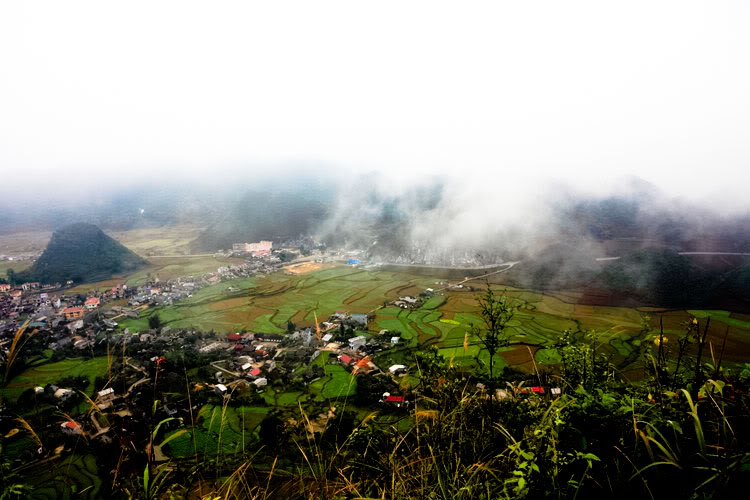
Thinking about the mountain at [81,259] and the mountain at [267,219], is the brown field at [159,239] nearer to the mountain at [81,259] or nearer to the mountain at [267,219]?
the mountain at [267,219]

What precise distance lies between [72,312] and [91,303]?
7.98ft

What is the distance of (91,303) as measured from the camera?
126 feet

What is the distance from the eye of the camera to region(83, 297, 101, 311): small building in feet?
122

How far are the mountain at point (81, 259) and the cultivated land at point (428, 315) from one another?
2301cm

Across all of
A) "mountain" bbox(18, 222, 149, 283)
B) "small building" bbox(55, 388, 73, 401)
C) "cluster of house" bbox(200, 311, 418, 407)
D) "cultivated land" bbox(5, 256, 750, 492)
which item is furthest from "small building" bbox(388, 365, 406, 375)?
"mountain" bbox(18, 222, 149, 283)

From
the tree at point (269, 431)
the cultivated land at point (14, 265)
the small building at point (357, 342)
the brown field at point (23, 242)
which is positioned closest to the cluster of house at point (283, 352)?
the small building at point (357, 342)

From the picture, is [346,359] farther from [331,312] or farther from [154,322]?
[154,322]

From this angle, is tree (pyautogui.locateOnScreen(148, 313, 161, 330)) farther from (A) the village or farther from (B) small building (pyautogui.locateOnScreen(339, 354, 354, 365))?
(B) small building (pyautogui.locateOnScreen(339, 354, 354, 365))

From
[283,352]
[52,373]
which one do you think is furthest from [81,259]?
[283,352]

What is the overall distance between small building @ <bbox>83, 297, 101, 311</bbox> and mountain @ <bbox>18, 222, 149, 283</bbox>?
44.8 ft

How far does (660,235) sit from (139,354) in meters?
76.0

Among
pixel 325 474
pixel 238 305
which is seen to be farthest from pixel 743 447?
pixel 238 305

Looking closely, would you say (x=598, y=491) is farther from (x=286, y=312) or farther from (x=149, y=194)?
(x=149, y=194)

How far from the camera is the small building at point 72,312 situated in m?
35.2
